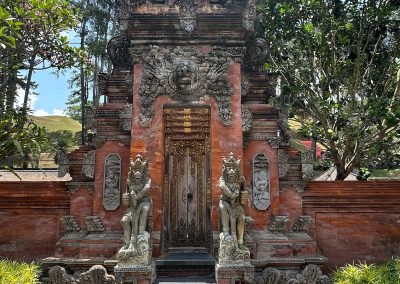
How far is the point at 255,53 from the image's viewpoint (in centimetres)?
1000

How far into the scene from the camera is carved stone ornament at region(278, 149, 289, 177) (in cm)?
881

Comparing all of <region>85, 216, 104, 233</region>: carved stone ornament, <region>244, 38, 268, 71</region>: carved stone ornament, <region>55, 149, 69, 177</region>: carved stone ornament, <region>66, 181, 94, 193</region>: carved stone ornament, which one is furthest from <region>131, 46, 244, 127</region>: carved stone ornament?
<region>85, 216, 104, 233</region>: carved stone ornament

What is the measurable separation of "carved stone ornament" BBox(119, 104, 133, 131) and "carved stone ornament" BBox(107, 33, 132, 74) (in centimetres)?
188

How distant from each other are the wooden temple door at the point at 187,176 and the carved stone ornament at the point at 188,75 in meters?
0.37

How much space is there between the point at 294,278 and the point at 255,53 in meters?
5.48

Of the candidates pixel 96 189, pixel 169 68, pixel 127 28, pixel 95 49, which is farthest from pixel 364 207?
pixel 95 49

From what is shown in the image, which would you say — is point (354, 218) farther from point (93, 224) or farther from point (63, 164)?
point (63, 164)

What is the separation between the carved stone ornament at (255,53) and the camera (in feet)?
32.6

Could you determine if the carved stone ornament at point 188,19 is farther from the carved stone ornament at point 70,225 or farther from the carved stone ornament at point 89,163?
the carved stone ornament at point 70,225

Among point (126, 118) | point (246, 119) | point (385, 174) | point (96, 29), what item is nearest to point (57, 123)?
point (96, 29)

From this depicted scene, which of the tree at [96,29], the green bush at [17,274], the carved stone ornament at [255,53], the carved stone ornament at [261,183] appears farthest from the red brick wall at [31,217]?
the tree at [96,29]

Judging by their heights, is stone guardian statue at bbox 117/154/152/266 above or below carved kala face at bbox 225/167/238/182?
below

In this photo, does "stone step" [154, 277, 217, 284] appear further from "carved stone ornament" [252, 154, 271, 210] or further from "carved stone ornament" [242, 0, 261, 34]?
"carved stone ornament" [242, 0, 261, 34]

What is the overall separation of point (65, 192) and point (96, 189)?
2.85 feet
